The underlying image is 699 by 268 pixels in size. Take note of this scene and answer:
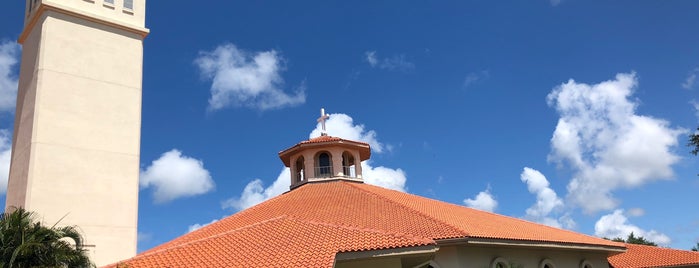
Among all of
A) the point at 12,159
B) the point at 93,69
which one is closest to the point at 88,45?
the point at 93,69

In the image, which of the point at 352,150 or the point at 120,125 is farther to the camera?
the point at 352,150

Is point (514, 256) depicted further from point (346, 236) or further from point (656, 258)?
point (656, 258)

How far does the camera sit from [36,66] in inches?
909

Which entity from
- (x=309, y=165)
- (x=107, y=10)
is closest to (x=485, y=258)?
(x=309, y=165)

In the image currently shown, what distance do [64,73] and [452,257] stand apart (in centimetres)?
1785

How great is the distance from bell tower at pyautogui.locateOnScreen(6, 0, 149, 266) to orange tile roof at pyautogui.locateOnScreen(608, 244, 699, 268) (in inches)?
1001

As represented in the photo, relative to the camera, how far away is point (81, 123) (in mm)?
23109

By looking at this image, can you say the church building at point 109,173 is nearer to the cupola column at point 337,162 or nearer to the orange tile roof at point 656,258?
the cupola column at point 337,162

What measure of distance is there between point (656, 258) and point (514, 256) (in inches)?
575

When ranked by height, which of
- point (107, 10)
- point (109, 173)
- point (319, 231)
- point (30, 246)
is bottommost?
point (30, 246)

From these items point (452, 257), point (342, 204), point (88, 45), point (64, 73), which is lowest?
point (452, 257)

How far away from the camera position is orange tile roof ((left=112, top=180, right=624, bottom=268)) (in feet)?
43.1

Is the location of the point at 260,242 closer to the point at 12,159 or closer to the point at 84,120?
the point at 84,120

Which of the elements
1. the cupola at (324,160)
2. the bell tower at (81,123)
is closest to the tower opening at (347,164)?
the cupola at (324,160)
